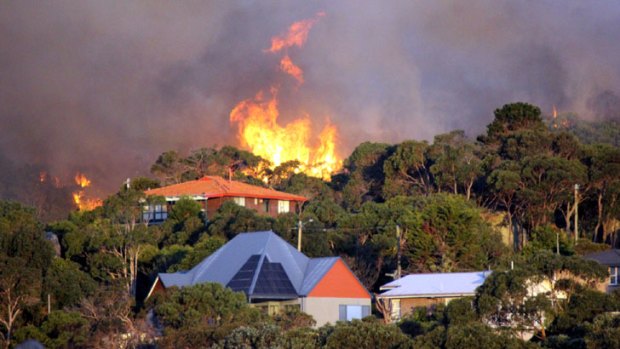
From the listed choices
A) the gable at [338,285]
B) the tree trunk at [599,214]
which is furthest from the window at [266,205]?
the gable at [338,285]

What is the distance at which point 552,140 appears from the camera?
255 ft

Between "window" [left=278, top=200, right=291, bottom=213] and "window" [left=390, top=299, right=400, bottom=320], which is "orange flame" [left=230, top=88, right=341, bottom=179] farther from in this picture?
"window" [left=390, top=299, right=400, bottom=320]

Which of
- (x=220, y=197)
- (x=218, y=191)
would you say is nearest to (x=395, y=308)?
(x=220, y=197)

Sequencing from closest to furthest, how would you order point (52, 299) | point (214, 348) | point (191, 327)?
point (214, 348)
point (191, 327)
point (52, 299)

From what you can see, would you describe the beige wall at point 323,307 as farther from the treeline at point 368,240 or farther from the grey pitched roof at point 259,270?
the treeline at point 368,240

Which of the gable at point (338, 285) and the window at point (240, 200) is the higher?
the window at point (240, 200)

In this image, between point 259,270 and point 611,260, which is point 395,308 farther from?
point 611,260

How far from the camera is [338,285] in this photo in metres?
55.5

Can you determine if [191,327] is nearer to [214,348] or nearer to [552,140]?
[214,348]

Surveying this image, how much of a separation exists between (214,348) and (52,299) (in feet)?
51.9

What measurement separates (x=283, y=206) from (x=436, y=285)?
103ft

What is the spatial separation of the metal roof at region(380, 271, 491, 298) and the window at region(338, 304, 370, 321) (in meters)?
1.04

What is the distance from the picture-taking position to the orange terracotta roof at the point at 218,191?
81000 millimetres

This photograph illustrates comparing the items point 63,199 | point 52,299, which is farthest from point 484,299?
point 63,199
